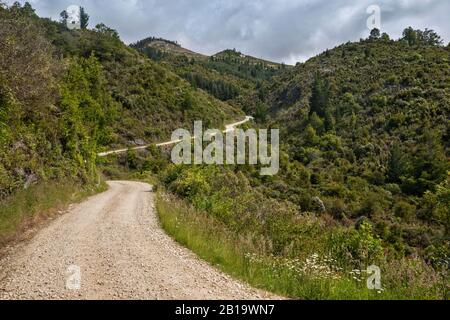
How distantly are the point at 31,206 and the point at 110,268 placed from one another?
21.5ft

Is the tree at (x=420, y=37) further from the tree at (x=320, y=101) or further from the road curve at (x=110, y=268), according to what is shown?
the road curve at (x=110, y=268)

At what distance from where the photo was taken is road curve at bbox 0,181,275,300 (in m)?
5.59

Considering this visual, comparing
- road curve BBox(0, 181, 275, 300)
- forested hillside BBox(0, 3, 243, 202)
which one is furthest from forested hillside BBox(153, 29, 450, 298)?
forested hillside BBox(0, 3, 243, 202)

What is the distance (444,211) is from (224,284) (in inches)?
599

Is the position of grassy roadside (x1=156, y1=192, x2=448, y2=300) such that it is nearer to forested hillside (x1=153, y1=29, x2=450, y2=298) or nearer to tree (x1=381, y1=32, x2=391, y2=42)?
forested hillside (x1=153, y1=29, x2=450, y2=298)

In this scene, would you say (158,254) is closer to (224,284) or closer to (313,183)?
(224,284)

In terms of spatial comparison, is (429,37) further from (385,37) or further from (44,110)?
(44,110)

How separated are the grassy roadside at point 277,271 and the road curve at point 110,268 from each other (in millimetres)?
313

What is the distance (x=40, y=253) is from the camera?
7.89 metres

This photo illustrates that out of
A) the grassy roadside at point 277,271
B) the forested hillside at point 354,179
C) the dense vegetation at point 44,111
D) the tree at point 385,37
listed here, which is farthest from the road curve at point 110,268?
the tree at point 385,37

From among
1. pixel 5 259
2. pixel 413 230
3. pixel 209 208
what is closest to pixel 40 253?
pixel 5 259

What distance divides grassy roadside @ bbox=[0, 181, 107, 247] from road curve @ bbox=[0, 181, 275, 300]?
Result: 65 cm

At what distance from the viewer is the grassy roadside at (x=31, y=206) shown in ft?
32.0

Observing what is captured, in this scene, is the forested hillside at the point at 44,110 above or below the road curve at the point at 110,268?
above
